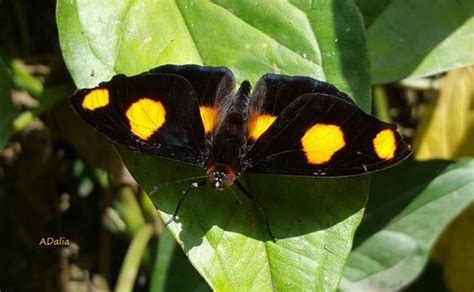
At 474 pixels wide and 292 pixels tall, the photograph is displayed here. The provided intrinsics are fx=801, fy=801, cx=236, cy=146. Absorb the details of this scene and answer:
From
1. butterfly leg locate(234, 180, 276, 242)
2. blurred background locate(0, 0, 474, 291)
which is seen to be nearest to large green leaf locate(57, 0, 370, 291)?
butterfly leg locate(234, 180, 276, 242)

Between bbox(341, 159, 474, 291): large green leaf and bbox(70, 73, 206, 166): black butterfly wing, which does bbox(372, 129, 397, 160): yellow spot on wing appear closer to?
bbox(70, 73, 206, 166): black butterfly wing

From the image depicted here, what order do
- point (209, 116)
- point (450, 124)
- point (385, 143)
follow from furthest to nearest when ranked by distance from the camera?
point (450, 124), point (209, 116), point (385, 143)

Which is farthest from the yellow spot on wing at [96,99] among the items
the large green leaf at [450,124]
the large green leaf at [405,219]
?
the large green leaf at [450,124]

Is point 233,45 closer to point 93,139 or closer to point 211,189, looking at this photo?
point 211,189

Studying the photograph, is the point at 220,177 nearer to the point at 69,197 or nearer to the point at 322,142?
the point at 322,142

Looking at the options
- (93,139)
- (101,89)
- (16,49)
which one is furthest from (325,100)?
(16,49)

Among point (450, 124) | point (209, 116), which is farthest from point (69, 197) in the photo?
point (450, 124)

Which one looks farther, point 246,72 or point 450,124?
point 450,124
